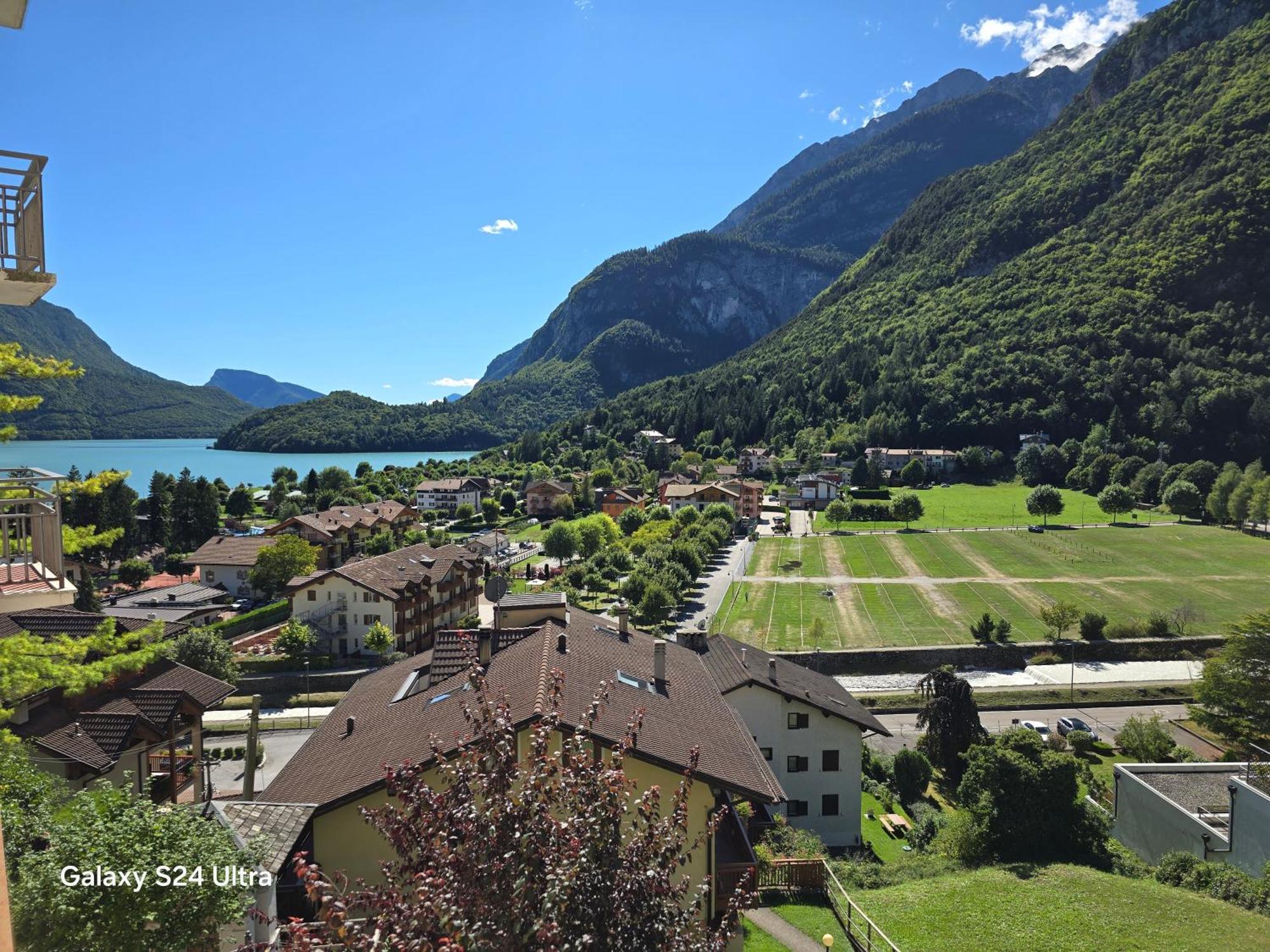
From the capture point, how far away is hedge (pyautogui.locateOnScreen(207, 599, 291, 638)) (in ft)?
136

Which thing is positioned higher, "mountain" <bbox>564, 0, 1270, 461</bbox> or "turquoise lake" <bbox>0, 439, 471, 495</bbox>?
"mountain" <bbox>564, 0, 1270, 461</bbox>

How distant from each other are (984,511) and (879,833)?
7821cm

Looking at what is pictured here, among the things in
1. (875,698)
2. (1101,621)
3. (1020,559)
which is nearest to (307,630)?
(875,698)

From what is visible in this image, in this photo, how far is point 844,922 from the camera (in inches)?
467

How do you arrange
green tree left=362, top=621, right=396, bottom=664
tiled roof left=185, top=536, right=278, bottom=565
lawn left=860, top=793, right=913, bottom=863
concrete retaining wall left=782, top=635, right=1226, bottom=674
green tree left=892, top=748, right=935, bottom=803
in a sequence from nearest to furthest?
1. lawn left=860, top=793, right=913, bottom=863
2. green tree left=892, top=748, right=935, bottom=803
3. green tree left=362, top=621, right=396, bottom=664
4. concrete retaining wall left=782, top=635, right=1226, bottom=674
5. tiled roof left=185, top=536, right=278, bottom=565

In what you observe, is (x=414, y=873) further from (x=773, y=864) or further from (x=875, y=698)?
(x=875, y=698)

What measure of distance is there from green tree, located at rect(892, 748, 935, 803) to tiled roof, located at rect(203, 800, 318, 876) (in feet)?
67.6

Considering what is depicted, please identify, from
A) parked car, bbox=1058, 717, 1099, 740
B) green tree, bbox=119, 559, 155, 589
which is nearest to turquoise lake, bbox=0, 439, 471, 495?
green tree, bbox=119, 559, 155, 589

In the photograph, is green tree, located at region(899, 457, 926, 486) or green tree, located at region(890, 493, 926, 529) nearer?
green tree, located at region(890, 493, 926, 529)

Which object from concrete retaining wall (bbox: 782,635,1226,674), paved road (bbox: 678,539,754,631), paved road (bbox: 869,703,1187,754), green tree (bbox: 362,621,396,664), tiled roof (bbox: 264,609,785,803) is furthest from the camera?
paved road (bbox: 678,539,754,631)

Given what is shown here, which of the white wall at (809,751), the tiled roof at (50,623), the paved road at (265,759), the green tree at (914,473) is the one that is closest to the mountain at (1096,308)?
the green tree at (914,473)

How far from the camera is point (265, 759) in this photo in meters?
25.2

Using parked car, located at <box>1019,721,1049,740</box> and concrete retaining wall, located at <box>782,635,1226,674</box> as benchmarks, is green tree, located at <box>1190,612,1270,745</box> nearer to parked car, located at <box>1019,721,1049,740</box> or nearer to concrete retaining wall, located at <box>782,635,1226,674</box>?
parked car, located at <box>1019,721,1049,740</box>

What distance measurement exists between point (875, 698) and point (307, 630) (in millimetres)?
28457
